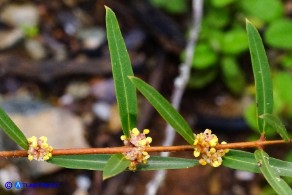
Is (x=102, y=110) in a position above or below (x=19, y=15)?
below

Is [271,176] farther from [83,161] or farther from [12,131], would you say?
[12,131]

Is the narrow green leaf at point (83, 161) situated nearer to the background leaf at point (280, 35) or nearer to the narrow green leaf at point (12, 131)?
the narrow green leaf at point (12, 131)

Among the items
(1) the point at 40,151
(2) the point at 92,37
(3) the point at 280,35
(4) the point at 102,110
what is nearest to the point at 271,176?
(1) the point at 40,151

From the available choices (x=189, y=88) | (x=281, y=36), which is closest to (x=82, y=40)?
(x=189, y=88)

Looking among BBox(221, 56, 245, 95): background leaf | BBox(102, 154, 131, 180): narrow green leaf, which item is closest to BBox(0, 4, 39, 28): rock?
BBox(221, 56, 245, 95): background leaf

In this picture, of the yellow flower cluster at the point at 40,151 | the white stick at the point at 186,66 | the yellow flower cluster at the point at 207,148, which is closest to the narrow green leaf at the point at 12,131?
the yellow flower cluster at the point at 40,151

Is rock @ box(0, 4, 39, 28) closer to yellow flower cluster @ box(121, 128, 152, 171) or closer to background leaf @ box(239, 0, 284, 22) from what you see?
background leaf @ box(239, 0, 284, 22)

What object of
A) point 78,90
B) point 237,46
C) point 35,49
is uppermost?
point 35,49

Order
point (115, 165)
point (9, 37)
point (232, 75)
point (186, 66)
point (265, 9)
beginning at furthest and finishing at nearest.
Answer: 1. point (9, 37)
2. point (232, 75)
3. point (265, 9)
4. point (186, 66)
5. point (115, 165)
